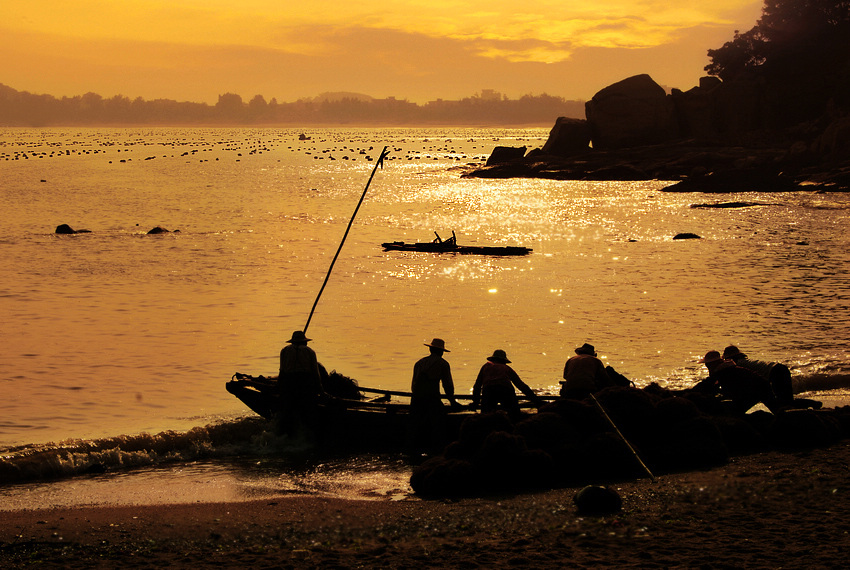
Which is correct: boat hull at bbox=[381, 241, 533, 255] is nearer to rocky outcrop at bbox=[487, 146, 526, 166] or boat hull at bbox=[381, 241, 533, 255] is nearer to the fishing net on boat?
the fishing net on boat

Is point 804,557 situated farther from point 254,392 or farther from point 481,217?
point 481,217

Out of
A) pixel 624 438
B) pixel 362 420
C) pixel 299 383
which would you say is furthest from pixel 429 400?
pixel 624 438

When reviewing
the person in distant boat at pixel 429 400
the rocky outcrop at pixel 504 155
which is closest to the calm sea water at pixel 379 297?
the person in distant boat at pixel 429 400

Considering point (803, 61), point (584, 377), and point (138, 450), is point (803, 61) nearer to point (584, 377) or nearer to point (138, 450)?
point (584, 377)

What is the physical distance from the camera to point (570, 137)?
304 ft

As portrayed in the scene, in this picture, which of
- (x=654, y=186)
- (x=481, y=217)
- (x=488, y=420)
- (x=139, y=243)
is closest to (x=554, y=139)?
(x=654, y=186)

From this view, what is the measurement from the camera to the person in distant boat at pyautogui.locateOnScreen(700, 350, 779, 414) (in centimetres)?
1333

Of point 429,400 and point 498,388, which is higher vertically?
point 498,388

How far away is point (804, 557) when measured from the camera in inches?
307

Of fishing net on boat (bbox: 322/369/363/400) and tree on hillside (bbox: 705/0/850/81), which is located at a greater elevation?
tree on hillside (bbox: 705/0/850/81)

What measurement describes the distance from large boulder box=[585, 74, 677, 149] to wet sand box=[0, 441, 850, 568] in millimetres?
79350

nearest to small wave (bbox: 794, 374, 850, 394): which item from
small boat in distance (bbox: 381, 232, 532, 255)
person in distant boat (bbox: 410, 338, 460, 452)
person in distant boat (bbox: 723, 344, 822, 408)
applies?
person in distant boat (bbox: 723, 344, 822, 408)

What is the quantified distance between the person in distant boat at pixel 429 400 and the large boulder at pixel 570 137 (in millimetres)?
81416

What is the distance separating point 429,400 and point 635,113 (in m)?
78.3
